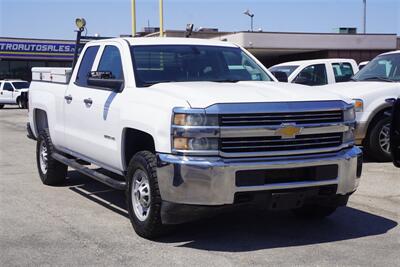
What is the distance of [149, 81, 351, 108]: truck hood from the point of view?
5.14 metres

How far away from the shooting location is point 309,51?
36938 mm

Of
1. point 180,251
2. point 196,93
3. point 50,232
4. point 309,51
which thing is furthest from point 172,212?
point 309,51

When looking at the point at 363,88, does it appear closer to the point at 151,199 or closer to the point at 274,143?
the point at 274,143

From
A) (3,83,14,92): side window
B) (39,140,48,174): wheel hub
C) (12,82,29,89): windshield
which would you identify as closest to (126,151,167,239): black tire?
(39,140,48,174): wheel hub

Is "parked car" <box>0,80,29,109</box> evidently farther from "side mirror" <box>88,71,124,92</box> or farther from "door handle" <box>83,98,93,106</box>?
"side mirror" <box>88,71,124,92</box>

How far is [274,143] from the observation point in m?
5.17

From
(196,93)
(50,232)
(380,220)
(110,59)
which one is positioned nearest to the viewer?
(196,93)

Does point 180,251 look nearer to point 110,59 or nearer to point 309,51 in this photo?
point 110,59

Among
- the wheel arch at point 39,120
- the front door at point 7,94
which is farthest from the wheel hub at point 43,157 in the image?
the front door at point 7,94

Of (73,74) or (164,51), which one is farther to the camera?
(73,74)

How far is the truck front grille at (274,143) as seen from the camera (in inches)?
199

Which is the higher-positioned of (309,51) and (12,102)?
(309,51)

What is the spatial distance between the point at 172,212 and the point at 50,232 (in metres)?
1.53

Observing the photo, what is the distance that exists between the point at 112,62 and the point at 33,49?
42543mm
